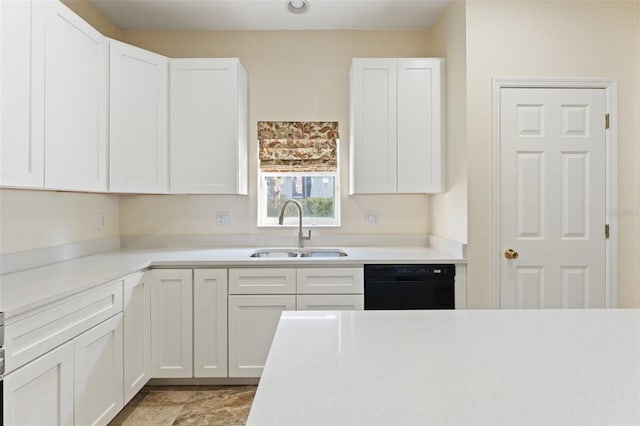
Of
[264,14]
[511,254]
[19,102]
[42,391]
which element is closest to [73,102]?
[19,102]

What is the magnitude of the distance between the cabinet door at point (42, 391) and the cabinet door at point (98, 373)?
0.06m

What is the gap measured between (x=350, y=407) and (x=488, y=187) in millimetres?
2208

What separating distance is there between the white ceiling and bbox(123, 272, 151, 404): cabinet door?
1.98m

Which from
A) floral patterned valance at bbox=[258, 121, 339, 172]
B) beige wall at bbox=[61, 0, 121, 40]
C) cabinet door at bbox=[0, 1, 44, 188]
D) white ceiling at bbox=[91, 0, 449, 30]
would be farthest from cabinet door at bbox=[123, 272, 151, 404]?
white ceiling at bbox=[91, 0, 449, 30]

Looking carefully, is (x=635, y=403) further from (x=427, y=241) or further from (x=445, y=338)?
(x=427, y=241)

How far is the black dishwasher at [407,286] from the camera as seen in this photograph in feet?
8.23

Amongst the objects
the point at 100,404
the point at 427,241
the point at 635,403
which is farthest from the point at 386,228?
the point at 635,403

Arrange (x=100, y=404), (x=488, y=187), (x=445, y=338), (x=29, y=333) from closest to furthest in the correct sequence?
(x=445, y=338) → (x=29, y=333) → (x=100, y=404) → (x=488, y=187)

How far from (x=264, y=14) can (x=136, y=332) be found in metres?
2.44

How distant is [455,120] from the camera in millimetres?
2684

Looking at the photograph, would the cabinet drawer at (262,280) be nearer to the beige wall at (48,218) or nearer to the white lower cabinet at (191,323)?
the white lower cabinet at (191,323)

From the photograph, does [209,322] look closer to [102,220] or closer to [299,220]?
[299,220]

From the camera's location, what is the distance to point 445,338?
98 cm

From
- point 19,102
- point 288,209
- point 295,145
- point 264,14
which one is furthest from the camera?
point 288,209
